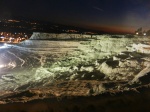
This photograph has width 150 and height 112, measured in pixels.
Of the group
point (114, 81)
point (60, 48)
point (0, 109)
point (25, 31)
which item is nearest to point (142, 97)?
point (114, 81)

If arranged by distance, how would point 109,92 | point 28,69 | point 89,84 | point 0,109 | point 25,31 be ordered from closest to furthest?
point 0,109
point 109,92
point 89,84
point 28,69
point 25,31

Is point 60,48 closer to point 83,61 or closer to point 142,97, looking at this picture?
point 83,61

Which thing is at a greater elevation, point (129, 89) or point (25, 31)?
point (25, 31)

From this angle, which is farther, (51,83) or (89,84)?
(51,83)

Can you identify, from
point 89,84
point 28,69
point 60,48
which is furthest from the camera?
point 60,48

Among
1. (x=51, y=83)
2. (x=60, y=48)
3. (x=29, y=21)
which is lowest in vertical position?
(x=51, y=83)

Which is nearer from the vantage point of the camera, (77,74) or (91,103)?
(91,103)

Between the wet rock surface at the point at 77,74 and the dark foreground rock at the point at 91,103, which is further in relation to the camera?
the wet rock surface at the point at 77,74

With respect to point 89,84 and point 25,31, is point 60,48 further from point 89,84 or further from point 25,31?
point 25,31

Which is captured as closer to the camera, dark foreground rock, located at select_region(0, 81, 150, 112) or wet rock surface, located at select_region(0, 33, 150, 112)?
dark foreground rock, located at select_region(0, 81, 150, 112)
